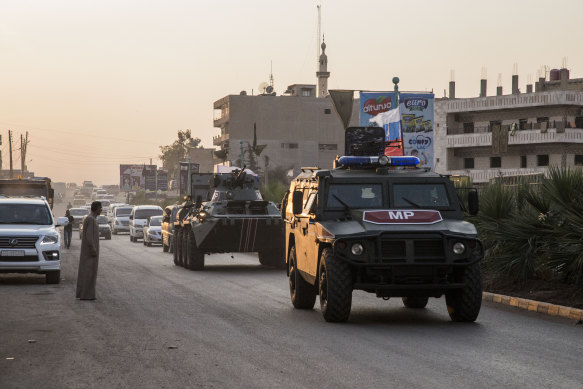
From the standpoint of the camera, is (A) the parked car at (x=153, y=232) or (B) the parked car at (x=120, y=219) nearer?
(A) the parked car at (x=153, y=232)

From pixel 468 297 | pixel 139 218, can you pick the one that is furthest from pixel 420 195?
pixel 139 218

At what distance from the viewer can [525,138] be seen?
77625 mm

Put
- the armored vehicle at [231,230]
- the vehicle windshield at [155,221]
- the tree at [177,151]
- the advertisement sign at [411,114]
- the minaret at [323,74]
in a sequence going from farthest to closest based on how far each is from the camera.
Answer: the tree at [177,151] < the minaret at [323,74] < the vehicle windshield at [155,221] < the advertisement sign at [411,114] < the armored vehicle at [231,230]

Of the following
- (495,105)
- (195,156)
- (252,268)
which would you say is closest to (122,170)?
(195,156)

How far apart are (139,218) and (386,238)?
133 ft

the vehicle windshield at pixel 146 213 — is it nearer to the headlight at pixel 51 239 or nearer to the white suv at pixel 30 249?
the white suv at pixel 30 249

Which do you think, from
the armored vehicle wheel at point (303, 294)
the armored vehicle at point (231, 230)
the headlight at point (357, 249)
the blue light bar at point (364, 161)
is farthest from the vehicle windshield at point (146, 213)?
the headlight at point (357, 249)

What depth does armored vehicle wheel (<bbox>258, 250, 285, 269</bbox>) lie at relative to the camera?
28.0 m

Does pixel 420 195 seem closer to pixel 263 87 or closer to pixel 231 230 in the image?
pixel 231 230

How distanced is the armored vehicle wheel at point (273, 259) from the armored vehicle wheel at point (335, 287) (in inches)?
561

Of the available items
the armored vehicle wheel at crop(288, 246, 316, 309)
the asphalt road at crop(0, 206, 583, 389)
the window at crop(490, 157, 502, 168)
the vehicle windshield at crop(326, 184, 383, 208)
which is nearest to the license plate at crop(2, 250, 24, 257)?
the asphalt road at crop(0, 206, 583, 389)

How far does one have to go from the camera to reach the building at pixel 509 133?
76250 millimetres

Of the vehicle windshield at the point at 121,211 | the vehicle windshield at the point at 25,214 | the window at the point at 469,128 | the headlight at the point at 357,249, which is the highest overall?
the window at the point at 469,128

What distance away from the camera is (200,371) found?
916 centimetres
